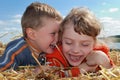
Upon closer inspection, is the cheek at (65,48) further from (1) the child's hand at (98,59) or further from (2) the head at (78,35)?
(1) the child's hand at (98,59)

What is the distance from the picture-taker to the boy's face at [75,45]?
12.0 ft

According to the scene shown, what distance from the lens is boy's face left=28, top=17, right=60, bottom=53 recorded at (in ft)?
13.7

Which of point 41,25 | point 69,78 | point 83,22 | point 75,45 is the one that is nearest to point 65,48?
point 75,45

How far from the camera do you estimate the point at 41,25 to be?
428cm

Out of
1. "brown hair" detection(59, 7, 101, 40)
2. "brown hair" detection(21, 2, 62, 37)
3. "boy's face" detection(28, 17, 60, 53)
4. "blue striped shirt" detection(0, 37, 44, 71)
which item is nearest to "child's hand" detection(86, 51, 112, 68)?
"brown hair" detection(59, 7, 101, 40)

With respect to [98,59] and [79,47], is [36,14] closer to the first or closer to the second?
[79,47]

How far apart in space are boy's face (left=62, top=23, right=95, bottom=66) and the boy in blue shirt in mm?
371

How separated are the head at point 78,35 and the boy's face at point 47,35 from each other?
17cm

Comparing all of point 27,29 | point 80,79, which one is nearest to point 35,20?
point 27,29

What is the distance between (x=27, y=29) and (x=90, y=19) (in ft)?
3.13

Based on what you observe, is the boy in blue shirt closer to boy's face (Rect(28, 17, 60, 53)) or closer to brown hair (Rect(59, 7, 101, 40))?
boy's face (Rect(28, 17, 60, 53))

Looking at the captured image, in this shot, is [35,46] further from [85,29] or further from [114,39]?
[114,39]

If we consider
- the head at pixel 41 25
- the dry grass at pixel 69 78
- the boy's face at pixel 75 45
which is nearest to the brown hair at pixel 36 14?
the head at pixel 41 25

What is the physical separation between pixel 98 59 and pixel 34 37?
985 mm
